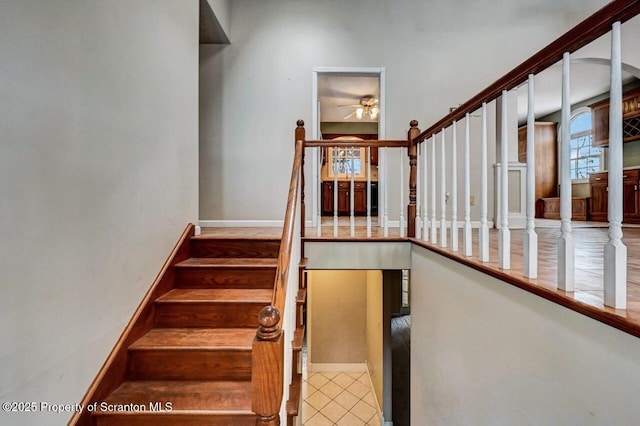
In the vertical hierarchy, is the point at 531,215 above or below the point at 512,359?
above

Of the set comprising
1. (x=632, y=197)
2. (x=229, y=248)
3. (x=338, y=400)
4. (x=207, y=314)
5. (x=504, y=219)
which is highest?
(x=632, y=197)

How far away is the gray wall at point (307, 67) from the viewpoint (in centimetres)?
386

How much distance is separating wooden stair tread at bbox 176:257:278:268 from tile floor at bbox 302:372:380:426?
114 inches

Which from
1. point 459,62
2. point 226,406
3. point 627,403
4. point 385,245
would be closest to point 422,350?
point 385,245

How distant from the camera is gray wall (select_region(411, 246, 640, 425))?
85cm

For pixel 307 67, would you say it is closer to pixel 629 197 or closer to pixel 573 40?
pixel 573 40

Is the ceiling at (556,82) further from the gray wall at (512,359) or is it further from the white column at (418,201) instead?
the gray wall at (512,359)

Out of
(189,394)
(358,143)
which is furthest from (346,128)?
(189,394)

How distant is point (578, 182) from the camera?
6.38 meters

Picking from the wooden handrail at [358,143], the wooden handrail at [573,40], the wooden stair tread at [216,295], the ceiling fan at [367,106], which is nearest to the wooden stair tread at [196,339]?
the wooden stair tread at [216,295]

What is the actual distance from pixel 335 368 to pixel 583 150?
22.2ft

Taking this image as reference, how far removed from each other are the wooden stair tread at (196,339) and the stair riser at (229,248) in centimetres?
74

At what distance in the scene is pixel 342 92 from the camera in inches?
234

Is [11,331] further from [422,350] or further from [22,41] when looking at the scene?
[422,350]
